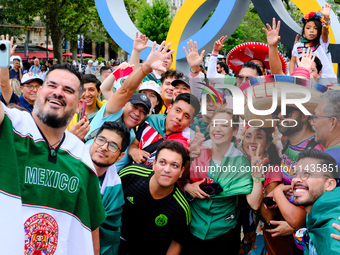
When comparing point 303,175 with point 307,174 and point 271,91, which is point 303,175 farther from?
point 271,91

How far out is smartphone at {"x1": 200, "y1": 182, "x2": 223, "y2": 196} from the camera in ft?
8.86

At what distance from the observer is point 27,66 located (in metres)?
11.0

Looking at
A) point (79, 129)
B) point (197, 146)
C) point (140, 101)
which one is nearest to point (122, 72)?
point (140, 101)

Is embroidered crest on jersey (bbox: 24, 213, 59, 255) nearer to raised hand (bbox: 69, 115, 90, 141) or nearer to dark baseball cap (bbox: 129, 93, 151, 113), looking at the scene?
raised hand (bbox: 69, 115, 90, 141)

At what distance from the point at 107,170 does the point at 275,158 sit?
134 centimetres

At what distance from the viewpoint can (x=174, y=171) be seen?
2719 millimetres

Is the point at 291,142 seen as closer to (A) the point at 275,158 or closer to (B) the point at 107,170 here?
(A) the point at 275,158

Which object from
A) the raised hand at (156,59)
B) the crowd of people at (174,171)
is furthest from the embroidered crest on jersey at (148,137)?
the raised hand at (156,59)

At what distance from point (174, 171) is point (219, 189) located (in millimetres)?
400

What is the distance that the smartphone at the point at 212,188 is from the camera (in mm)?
2701

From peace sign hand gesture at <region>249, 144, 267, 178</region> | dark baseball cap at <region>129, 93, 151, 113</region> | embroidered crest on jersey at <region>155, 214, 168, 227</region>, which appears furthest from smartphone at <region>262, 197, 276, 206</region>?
dark baseball cap at <region>129, 93, 151, 113</region>

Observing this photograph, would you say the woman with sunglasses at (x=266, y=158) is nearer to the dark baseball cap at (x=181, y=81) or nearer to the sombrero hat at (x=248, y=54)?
the dark baseball cap at (x=181, y=81)

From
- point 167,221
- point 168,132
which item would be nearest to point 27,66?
point 168,132

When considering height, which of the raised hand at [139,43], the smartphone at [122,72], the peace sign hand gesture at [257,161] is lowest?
the peace sign hand gesture at [257,161]
